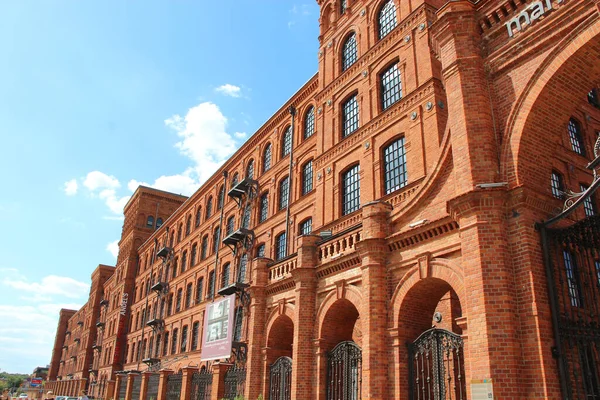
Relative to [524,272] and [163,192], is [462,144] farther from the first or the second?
[163,192]

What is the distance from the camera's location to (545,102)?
32.2ft

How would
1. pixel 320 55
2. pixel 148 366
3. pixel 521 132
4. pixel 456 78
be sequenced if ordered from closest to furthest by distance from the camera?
pixel 521 132
pixel 456 78
pixel 320 55
pixel 148 366

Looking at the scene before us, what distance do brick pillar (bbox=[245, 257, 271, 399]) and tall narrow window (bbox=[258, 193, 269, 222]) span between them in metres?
10.7

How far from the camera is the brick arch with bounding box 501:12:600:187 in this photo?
9.45m

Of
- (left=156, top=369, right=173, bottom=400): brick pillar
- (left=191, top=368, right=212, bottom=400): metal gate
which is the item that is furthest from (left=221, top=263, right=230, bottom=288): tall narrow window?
(left=191, top=368, right=212, bottom=400): metal gate

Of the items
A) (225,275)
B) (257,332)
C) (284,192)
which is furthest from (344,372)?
(225,275)

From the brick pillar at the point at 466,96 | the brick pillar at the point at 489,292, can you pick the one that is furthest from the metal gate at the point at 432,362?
the brick pillar at the point at 466,96

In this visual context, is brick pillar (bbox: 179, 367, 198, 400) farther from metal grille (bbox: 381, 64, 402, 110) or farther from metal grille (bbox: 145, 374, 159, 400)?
metal grille (bbox: 381, 64, 402, 110)

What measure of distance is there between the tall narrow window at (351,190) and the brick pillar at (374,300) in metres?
5.83

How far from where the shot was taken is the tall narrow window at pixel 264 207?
2903 centimetres

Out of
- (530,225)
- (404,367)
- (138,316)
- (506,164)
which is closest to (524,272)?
(530,225)

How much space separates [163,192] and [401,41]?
4572cm

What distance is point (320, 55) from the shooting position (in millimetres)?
23656

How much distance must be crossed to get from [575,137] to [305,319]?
1380 centimetres
